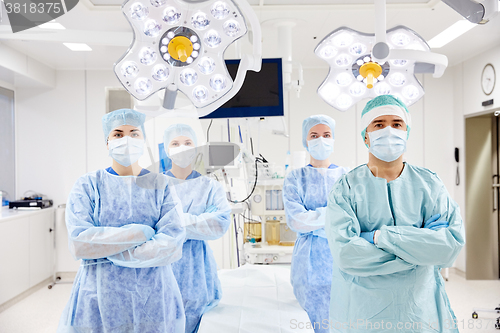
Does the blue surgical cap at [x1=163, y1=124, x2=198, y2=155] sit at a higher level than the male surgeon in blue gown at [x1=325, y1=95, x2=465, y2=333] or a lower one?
higher

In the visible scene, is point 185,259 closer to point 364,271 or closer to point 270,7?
point 364,271

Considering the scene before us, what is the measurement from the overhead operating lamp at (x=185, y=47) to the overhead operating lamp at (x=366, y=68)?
51 cm

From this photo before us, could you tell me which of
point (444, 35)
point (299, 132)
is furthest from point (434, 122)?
point (299, 132)

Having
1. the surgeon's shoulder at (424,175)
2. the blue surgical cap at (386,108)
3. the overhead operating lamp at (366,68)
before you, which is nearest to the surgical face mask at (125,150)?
the overhead operating lamp at (366,68)

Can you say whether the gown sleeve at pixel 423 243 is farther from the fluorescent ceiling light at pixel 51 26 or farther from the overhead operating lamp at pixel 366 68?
the fluorescent ceiling light at pixel 51 26

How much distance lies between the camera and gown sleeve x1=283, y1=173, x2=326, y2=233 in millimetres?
1854

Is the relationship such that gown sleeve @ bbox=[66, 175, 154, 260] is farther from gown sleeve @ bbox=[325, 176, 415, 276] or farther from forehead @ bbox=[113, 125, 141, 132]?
gown sleeve @ bbox=[325, 176, 415, 276]

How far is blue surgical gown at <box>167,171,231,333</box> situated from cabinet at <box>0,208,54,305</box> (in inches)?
71.4

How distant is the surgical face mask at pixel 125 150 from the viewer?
1.49 metres

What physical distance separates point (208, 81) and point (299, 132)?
3.04 meters

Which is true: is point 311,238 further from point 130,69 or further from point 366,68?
point 130,69

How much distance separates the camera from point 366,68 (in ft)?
4.59

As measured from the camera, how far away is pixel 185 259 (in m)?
1.81

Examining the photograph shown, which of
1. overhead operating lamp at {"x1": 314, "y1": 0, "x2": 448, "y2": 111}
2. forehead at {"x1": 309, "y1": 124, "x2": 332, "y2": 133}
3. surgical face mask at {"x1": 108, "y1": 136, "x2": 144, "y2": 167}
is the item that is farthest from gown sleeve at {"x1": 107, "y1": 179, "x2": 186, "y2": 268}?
forehead at {"x1": 309, "y1": 124, "x2": 332, "y2": 133}
